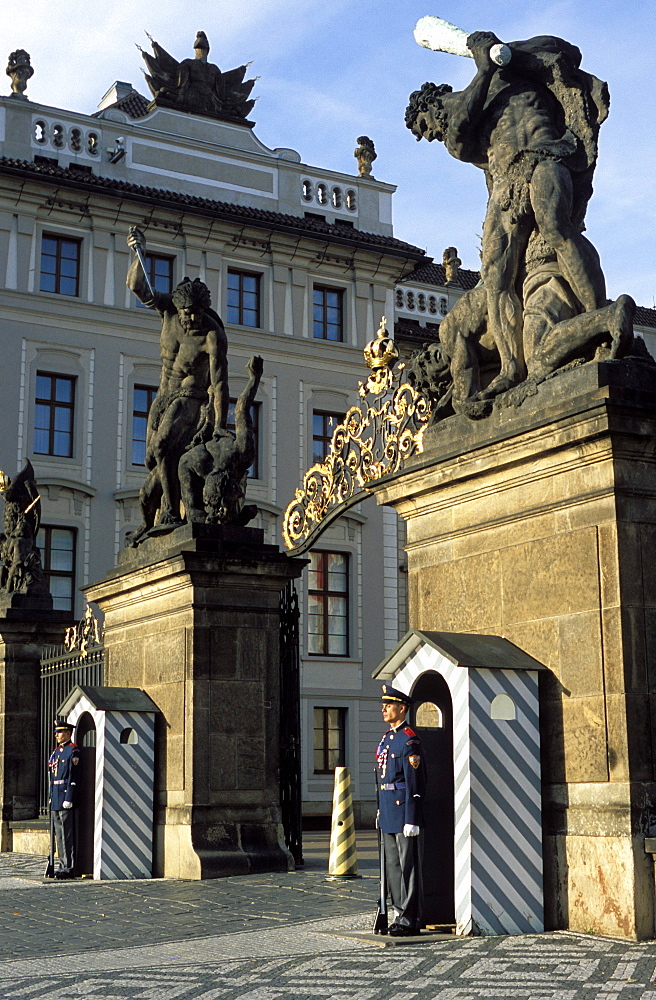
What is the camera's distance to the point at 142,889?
11922 mm

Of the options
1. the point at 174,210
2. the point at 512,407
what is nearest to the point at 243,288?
the point at 174,210

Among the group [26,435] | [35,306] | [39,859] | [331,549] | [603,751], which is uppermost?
[35,306]

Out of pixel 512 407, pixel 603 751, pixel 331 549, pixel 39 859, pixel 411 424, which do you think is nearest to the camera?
pixel 603 751

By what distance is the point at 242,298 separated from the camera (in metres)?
33.8

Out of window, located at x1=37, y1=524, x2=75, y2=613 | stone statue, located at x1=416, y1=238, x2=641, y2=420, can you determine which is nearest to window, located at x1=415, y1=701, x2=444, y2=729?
stone statue, located at x1=416, y1=238, x2=641, y2=420

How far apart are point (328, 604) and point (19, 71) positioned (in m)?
14.9

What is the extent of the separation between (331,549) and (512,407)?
24675 mm

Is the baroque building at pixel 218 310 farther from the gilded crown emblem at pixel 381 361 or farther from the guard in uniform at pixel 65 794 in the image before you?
the gilded crown emblem at pixel 381 361

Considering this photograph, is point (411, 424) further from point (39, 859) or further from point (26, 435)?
point (26, 435)

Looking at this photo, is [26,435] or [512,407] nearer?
[512,407]

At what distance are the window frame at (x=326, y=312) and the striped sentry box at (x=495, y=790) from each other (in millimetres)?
26739

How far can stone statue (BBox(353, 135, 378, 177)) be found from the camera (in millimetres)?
36625

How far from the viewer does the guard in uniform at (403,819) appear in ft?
26.4

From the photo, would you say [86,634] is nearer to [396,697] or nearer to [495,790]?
[396,697]
